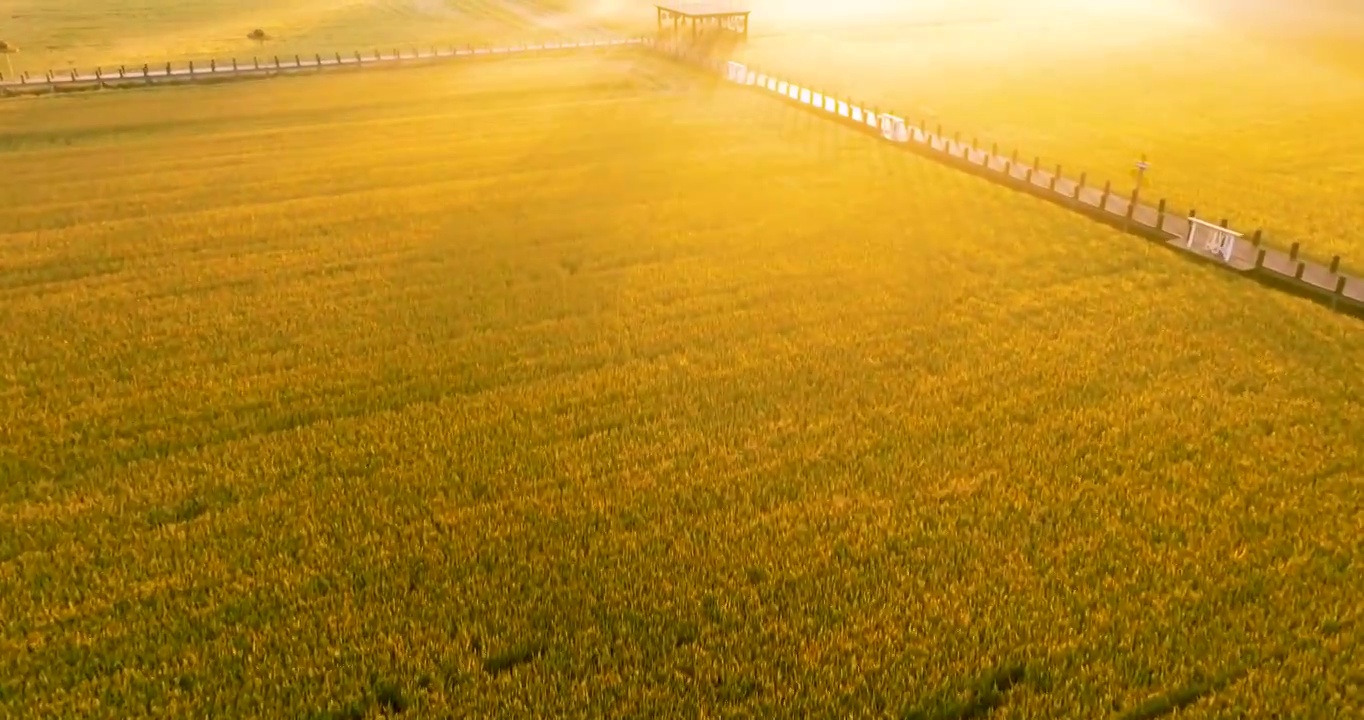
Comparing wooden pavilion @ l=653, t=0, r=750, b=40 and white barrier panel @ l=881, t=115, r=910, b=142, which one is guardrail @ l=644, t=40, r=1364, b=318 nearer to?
white barrier panel @ l=881, t=115, r=910, b=142

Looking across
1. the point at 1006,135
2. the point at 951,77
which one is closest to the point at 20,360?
the point at 1006,135

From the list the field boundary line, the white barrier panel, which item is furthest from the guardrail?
the field boundary line

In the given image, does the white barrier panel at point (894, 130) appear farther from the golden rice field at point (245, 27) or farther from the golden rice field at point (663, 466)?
the golden rice field at point (245, 27)

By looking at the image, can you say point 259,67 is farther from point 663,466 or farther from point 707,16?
point 663,466

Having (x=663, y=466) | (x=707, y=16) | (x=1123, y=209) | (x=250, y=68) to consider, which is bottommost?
(x=663, y=466)

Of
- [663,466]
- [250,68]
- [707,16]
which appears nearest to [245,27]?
[250,68]
